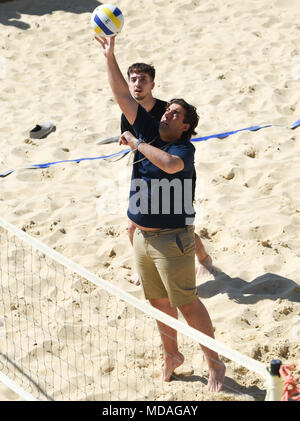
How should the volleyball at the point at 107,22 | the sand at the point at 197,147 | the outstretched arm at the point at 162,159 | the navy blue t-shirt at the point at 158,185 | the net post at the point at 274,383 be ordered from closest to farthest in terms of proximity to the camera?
the net post at the point at 274,383
the outstretched arm at the point at 162,159
the navy blue t-shirt at the point at 158,185
the volleyball at the point at 107,22
the sand at the point at 197,147

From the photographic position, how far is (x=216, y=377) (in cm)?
375

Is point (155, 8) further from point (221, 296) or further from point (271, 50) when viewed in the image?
point (221, 296)

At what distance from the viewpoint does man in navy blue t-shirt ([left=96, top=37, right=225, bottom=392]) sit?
365 centimetres

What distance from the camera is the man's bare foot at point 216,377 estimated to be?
3.73 metres

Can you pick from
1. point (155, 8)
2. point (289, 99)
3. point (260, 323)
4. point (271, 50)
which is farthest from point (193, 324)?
point (155, 8)

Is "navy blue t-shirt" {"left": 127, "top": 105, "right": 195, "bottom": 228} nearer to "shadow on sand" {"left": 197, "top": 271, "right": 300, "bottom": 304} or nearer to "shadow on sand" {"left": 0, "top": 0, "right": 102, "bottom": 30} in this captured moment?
"shadow on sand" {"left": 197, "top": 271, "right": 300, "bottom": 304}

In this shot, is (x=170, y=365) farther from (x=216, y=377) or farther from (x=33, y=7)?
(x=33, y=7)

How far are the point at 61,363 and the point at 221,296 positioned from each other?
4.00ft

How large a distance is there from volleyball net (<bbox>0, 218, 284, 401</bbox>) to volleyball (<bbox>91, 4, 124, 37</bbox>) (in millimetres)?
1384

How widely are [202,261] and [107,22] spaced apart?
184 cm

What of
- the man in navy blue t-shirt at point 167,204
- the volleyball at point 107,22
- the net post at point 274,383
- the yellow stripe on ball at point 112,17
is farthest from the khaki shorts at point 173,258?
the yellow stripe on ball at point 112,17

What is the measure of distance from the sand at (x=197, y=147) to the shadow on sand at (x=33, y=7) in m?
0.04

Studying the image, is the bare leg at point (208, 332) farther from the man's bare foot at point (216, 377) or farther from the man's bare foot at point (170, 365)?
the man's bare foot at point (170, 365)
